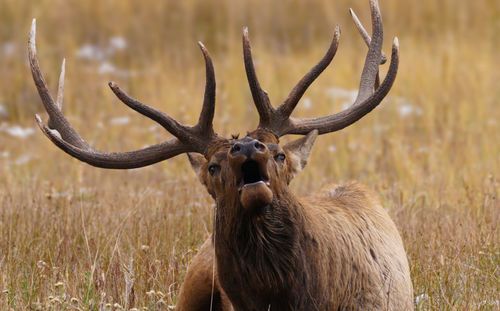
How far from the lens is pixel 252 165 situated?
4059 millimetres

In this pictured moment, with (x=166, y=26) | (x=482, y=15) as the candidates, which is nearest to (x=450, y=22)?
(x=482, y=15)

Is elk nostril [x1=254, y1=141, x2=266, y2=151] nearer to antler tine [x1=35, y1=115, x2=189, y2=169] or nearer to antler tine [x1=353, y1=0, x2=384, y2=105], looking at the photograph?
antler tine [x1=35, y1=115, x2=189, y2=169]

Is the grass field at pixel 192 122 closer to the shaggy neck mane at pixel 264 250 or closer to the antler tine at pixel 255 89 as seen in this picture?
the shaggy neck mane at pixel 264 250

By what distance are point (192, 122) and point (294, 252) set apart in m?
7.72

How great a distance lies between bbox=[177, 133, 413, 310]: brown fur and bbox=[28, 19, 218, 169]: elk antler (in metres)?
0.15

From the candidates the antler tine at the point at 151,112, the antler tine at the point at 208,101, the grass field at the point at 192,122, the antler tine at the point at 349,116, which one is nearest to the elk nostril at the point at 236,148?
the antler tine at the point at 208,101

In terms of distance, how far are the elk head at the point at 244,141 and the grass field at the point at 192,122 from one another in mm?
743

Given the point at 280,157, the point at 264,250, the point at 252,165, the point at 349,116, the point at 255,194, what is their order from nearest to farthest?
the point at 255,194, the point at 252,165, the point at 264,250, the point at 280,157, the point at 349,116

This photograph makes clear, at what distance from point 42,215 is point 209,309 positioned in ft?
7.00

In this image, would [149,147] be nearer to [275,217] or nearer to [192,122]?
[275,217]

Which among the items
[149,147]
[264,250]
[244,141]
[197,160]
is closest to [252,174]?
[244,141]

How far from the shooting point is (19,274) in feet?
18.5

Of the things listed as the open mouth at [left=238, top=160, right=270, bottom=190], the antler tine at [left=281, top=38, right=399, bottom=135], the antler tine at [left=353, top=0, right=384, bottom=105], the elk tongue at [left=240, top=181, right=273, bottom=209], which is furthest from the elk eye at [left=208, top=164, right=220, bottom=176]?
the antler tine at [left=353, top=0, right=384, bottom=105]

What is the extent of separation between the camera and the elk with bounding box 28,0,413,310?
418 centimetres
